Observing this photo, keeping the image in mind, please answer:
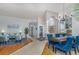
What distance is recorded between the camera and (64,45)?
213 cm

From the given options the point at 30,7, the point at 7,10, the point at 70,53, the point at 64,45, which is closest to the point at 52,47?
the point at 64,45

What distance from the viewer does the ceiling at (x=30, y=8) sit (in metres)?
2.08

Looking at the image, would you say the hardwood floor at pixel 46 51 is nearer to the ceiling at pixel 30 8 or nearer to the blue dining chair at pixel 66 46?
the blue dining chair at pixel 66 46

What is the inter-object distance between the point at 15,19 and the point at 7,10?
23 centimetres

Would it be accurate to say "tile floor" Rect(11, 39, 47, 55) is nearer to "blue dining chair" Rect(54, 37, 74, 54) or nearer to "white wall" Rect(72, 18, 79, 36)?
"blue dining chair" Rect(54, 37, 74, 54)

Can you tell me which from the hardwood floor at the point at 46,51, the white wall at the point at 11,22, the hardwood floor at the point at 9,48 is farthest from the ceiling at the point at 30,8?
the hardwood floor at the point at 46,51

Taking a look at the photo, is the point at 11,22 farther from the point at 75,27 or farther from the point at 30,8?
the point at 75,27

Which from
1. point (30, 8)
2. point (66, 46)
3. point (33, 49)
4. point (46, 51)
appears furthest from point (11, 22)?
point (66, 46)

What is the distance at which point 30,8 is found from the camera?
2.12 m

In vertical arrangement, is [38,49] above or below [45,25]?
below

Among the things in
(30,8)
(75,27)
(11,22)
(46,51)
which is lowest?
(46,51)

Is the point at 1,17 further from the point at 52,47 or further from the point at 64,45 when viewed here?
the point at 64,45

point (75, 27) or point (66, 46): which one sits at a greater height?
point (75, 27)

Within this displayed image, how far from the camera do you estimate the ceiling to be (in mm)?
2080
